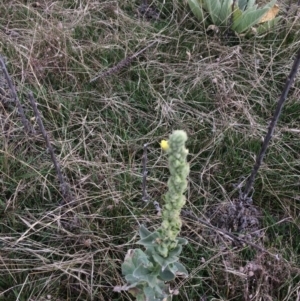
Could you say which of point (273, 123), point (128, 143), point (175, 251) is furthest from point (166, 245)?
point (128, 143)

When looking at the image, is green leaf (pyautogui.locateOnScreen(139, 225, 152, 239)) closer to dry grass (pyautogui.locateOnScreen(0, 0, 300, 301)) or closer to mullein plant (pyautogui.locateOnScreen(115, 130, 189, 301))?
mullein plant (pyautogui.locateOnScreen(115, 130, 189, 301))

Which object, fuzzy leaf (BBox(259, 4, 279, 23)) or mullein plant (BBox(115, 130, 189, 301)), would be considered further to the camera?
fuzzy leaf (BBox(259, 4, 279, 23))

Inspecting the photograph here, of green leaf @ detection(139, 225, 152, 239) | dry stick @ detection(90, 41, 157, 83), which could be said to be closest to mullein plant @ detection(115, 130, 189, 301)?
green leaf @ detection(139, 225, 152, 239)

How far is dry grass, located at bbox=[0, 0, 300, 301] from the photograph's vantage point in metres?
1.51

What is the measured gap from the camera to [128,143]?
1890 mm

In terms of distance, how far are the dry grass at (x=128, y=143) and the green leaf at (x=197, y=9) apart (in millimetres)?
38

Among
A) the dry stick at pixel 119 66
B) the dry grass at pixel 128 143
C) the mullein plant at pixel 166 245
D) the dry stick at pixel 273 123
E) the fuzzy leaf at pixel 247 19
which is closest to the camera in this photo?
the mullein plant at pixel 166 245

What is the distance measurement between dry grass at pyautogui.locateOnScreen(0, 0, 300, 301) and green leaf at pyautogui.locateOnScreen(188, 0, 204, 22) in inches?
1.5

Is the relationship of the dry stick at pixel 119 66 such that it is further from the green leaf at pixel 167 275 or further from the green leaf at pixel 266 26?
the green leaf at pixel 167 275

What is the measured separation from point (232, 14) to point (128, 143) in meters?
0.95

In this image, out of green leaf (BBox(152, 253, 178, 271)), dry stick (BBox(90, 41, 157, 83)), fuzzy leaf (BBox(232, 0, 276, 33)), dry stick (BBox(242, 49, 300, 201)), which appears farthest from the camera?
fuzzy leaf (BBox(232, 0, 276, 33))

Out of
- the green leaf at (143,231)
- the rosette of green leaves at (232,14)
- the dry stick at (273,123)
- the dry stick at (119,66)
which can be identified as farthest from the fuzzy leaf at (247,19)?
the green leaf at (143,231)

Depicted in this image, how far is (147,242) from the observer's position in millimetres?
1093

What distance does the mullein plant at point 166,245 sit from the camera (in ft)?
2.96
